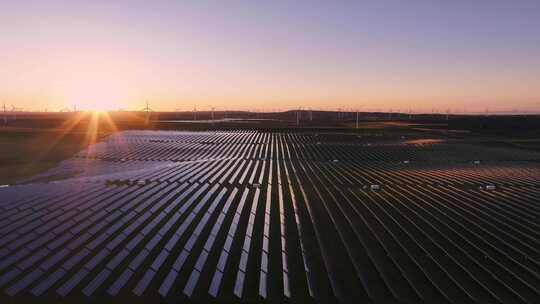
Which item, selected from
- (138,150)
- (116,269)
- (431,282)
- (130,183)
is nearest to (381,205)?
(431,282)

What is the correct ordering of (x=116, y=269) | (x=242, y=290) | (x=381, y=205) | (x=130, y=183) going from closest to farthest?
(x=242, y=290), (x=116, y=269), (x=381, y=205), (x=130, y=183)

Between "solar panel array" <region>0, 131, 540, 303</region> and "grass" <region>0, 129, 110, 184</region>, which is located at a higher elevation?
"solar panel array" <region>0, 131, 540, 303</region>

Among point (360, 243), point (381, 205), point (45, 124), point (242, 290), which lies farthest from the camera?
point (45, 124)

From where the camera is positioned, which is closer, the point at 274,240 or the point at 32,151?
the point at 274,240

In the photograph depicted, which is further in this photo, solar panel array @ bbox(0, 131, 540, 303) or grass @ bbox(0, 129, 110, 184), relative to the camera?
grass @ bbox(0, 129, 110, 184)

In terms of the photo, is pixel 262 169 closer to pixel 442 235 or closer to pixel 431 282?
pixel 442 235

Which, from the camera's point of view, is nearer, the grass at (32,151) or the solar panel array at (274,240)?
the solar panel array at (274,240)

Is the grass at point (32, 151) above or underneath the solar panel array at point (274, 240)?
underneath

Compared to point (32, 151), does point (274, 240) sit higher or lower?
higher
